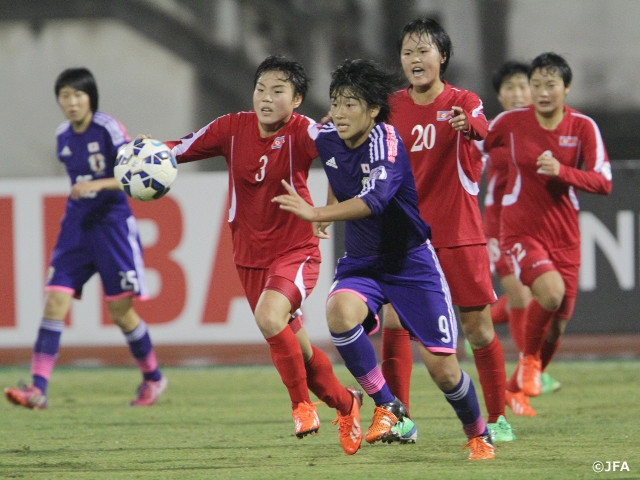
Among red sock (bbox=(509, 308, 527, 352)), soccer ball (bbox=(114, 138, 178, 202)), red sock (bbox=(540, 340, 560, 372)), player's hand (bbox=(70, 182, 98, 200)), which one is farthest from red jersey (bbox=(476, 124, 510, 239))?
soccer ball (bbox=(114, 138, 178, 202))

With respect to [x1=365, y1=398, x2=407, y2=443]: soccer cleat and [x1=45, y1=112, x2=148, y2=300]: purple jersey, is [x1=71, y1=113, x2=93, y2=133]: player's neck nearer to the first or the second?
[x1=45, y1=112, x2=148, y2=300]: purple jersey

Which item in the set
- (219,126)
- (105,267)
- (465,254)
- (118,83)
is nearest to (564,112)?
(465,254)

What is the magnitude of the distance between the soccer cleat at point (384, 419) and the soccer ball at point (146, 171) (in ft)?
4.86

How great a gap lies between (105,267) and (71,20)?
148 inches

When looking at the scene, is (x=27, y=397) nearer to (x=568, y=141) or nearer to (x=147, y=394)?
(x=147, y=394)

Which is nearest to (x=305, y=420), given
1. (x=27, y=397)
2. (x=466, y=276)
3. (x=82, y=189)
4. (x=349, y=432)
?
(x=349, y=432)

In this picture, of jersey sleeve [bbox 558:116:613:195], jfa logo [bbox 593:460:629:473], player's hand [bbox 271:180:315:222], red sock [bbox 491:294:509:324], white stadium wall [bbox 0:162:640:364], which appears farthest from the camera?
white stadium wall [bbox 0:162:640:364]

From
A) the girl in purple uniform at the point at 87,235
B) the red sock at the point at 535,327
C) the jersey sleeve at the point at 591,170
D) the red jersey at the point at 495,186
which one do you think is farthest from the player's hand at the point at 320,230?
the red jersey at the point at 495,186

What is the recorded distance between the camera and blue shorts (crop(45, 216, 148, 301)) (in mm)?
7980

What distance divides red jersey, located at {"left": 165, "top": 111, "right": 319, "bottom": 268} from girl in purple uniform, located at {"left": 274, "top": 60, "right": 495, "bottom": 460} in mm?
484

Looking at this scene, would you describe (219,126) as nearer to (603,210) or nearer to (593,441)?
(593,441)

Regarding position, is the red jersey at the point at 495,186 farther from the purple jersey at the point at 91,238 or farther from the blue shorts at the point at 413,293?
the blue shorts at the point at 413,293

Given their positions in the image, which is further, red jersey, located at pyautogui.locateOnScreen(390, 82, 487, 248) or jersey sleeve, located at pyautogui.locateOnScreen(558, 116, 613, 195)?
jersey sleeve, located at pyautogui.locateOnScreen(558, 116, 613, 195)

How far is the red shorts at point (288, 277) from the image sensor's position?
5602mm
